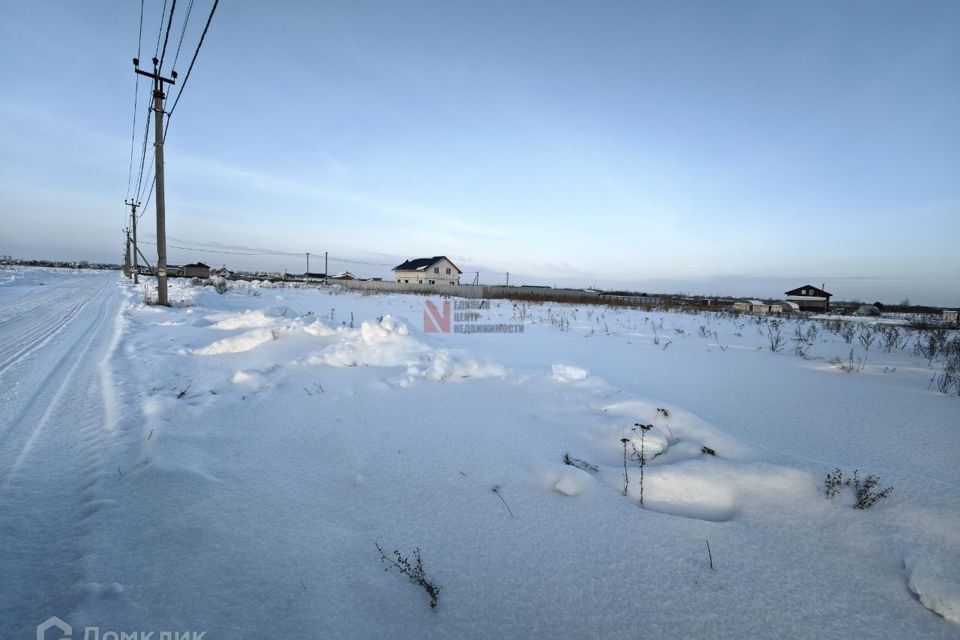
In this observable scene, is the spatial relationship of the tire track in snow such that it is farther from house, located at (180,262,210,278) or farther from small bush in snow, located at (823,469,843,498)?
house, located at (180,262,210,278)

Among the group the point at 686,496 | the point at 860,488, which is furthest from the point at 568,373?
the point at 860,488

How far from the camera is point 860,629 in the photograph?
4.23 feet

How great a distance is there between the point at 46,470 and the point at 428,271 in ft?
160

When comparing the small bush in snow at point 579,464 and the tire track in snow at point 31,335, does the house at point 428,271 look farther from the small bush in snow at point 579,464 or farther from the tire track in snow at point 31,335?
the small bush in snow at point 579,464

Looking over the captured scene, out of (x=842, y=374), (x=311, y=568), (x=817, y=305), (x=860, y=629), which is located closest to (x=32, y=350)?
(x=311, y=568)

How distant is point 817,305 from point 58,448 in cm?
5218

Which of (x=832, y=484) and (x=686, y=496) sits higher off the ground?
(x=832, y=484)

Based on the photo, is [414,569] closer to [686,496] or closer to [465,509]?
[465,509]

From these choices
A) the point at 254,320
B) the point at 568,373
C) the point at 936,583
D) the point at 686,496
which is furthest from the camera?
the point at 254,320

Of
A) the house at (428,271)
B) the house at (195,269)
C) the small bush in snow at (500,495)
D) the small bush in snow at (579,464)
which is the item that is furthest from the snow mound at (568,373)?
the house at (195,269)

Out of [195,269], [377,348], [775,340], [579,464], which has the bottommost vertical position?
[579,464]

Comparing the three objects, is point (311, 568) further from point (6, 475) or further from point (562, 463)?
point (6, 475)

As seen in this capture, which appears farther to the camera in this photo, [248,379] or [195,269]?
[195,269]

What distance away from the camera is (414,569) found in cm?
154
